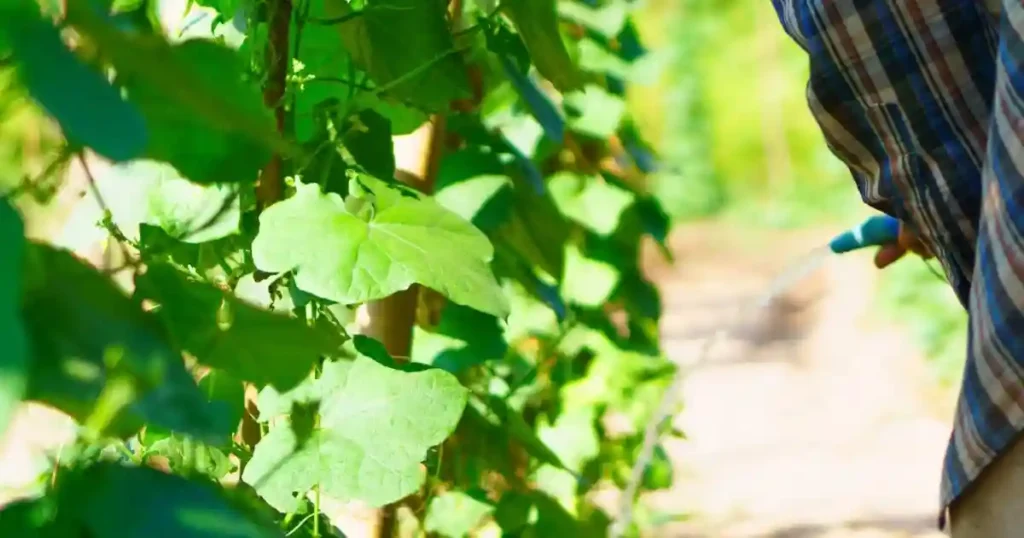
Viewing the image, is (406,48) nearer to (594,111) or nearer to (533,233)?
(533,233)

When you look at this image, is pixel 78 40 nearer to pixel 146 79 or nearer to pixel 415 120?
pixel 146 79

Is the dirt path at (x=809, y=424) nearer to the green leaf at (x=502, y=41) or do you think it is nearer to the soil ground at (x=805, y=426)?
the soil ground at (x=805, y=426)

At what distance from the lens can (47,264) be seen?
11.6 inches

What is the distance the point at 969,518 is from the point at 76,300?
20.7 inches

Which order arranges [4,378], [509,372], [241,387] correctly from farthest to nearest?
[509,372] < [241,387] < [4,378]

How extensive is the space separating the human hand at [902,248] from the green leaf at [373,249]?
410mm

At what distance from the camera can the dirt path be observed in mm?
2250

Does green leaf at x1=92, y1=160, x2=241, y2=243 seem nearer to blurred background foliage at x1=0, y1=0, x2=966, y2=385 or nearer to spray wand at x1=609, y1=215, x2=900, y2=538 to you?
spray wand at x1=609, y1=215, x2=900, y2=538

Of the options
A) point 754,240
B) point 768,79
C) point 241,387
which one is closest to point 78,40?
point 241,387

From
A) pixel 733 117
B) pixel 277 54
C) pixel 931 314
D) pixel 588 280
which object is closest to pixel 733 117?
pixel 733 117

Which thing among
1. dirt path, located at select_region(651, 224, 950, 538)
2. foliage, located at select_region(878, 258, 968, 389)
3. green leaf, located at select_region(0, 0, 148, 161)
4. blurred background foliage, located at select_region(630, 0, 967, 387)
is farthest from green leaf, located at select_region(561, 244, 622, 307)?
blurred background foliage, located at select_region(630, 0, 967, 387)

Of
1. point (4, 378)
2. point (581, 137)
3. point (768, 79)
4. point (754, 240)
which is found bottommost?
point (4, 378)

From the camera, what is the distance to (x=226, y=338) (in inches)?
14.9

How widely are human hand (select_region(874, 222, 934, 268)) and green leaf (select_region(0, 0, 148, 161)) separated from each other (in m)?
0.70
